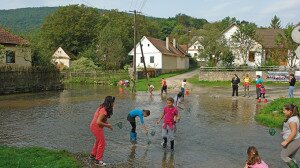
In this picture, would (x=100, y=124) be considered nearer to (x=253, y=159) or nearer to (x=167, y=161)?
(x=167, y=161)

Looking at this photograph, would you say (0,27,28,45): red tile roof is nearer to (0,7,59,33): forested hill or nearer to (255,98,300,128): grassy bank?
(255,98,300,128): grassy bank

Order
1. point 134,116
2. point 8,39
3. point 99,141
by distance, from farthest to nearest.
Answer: point 8,39
point 134,116
point 99,141

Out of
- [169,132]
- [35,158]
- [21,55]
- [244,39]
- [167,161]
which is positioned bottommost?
[167,161]

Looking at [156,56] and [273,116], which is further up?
[156,56]

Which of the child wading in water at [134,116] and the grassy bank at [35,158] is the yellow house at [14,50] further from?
the grassy bank at [35,158]

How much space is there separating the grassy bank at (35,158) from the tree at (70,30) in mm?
73212

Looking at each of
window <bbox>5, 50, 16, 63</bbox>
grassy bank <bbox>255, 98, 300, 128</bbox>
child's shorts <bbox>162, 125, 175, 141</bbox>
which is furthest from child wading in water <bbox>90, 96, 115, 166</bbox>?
window <bbox>5, 50, 16, 63</bbox>

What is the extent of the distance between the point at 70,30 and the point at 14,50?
153ft

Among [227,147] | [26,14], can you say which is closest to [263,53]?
[227,147]

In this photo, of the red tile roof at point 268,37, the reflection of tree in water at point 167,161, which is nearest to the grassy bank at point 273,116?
the reflection of tree in water at point 167,161

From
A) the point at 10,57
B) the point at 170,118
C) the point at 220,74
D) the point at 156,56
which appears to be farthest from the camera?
the point at 156,56

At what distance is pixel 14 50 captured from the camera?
37.2 metres

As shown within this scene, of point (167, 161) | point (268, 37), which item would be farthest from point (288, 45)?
point (167, 161)

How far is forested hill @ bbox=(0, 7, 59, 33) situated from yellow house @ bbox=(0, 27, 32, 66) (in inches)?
5159
